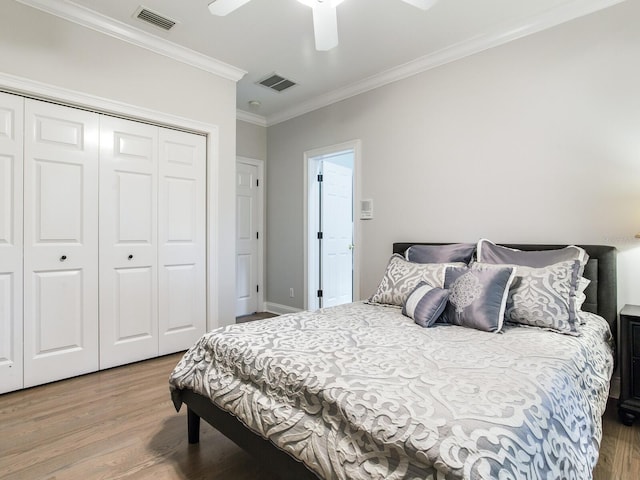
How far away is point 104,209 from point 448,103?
9.73ft

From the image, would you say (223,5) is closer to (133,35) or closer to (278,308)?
(133,35)

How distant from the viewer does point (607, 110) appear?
7.55 ft

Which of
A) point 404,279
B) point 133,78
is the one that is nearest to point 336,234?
point 404,279

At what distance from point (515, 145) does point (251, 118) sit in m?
3.20

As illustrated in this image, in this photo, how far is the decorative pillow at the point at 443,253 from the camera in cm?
261

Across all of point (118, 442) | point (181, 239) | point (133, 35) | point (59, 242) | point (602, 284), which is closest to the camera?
point (118, 442)

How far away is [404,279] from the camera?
247cm

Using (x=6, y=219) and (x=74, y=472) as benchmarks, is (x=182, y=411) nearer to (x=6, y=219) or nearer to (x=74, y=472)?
(x=74, y=472)

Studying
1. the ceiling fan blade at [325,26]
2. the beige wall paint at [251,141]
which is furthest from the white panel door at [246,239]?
the ceiling fan blade at [325,26]

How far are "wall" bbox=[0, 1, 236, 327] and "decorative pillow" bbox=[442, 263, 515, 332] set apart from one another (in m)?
2.20

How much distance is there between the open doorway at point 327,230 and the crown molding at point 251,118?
0.96m

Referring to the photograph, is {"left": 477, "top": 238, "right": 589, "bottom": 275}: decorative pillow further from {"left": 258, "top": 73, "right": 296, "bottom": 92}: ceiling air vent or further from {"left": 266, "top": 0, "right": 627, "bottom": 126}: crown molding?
{"left": 258, "top": 73, "right": 296, "bottom": 92}: ceiling air vent

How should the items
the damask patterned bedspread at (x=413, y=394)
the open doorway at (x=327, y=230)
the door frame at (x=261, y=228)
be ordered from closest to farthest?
the damask patterned bedspread at (x=413, y=394)
the open doorway at (x=327, y=230)
the door frame at (x=261, y=228)

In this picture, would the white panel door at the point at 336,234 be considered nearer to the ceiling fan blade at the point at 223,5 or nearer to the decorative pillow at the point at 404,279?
the decorative pillow at the point at 404,279
